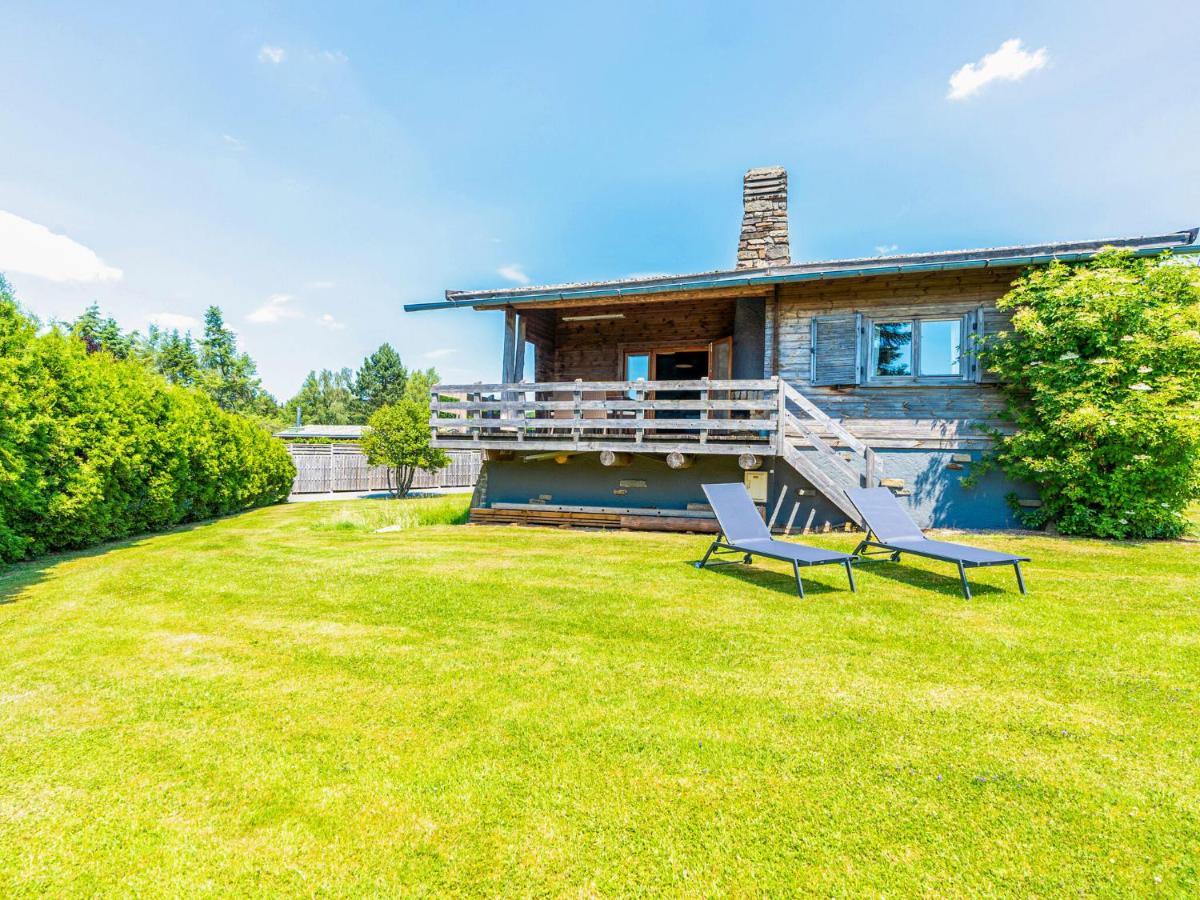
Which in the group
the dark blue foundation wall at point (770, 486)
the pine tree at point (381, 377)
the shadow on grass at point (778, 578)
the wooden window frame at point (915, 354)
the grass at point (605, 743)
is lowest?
the grass at point (605, 743)

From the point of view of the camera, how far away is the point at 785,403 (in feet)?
31.9

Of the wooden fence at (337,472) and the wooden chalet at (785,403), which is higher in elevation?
the wooden chalet at (785,403)

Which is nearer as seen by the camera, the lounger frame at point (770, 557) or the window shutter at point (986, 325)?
the lounger frame at point (770, 557)

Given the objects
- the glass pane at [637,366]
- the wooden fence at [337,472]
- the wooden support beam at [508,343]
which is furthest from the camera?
the wooden fence at [337,472]

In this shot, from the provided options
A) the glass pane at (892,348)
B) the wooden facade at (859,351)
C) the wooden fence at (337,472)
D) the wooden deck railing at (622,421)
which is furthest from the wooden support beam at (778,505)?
the wooden fence at (337,472)

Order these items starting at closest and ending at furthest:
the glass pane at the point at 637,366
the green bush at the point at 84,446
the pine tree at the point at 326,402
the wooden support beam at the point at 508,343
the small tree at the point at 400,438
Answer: the green bush at the point at 84,446, the wooden support beam at the point at 508,343, the glass pane at the point at 637,366, the small tree at the point at 400,438, the pine tree at the point at 326,402

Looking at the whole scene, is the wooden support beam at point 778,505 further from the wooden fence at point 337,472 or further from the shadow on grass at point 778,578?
the wooden fence at point 337,472

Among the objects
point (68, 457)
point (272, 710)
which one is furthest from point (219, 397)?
point (272, 710)

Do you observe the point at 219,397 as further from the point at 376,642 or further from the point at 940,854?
the point at 940,854

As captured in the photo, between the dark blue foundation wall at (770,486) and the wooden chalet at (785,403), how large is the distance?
0.9 inches

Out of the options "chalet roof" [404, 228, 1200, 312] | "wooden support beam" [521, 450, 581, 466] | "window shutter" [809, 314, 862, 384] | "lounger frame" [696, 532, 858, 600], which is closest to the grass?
"lounger frame" [696, 532, 858, 600]

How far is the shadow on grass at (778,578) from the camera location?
5.23 metres

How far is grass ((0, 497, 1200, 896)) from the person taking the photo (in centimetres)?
187

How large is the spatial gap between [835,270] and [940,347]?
241 centimetres
